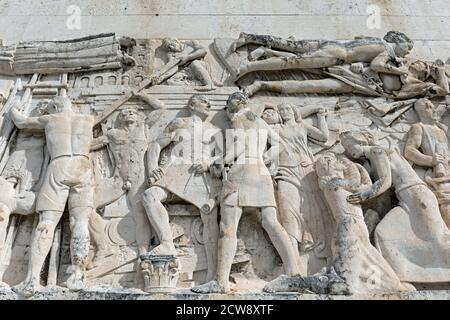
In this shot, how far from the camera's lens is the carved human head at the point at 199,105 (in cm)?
645

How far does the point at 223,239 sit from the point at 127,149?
147 centimetres

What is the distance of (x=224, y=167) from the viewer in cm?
597

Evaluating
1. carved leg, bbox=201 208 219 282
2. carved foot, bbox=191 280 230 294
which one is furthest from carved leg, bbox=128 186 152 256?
carved foot, bbox=191 280 230 294

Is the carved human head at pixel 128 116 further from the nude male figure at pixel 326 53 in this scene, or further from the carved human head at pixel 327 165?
the carved human head at pixel 327 165

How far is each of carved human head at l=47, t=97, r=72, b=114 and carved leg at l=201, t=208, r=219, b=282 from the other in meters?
1.94

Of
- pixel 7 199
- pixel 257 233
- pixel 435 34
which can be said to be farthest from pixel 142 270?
pixel 435 34

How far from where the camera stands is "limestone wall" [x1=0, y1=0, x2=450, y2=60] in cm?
737

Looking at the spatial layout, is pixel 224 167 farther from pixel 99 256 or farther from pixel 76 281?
pixel 76 281

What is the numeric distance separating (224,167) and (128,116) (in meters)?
1.23

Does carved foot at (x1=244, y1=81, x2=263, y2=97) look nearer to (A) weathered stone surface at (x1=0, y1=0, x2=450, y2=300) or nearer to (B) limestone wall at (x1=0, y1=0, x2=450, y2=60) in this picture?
(A) weathered stone surface at (x1=0, y1=0, x2=450, y2=300)

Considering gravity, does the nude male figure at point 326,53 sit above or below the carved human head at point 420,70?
above

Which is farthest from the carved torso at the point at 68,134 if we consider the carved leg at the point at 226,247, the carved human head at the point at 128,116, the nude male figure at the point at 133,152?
the carved leg at the point at 226,247

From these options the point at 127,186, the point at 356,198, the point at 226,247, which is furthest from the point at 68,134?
the point at 356,198

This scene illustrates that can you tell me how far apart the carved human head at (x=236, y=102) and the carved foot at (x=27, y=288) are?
2597mm
